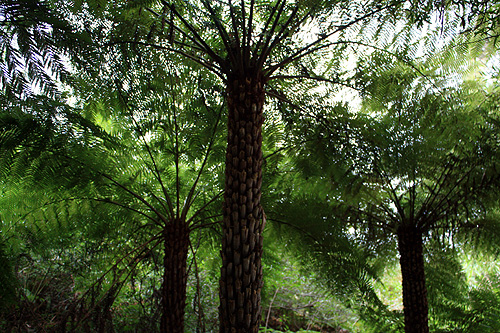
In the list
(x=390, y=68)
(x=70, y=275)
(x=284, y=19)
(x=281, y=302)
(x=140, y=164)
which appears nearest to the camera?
(x=284, y=19)

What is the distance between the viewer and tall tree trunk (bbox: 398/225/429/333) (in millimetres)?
2947

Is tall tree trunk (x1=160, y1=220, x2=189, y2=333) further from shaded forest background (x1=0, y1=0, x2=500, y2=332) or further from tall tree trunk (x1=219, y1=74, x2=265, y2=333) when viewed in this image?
tall tree trunk (x1=219, y1=74, x2=265, y2=333)

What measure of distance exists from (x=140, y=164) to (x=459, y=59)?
8.75 feet

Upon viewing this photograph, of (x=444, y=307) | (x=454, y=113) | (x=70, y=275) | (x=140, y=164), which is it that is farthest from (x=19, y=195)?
(x=444, y=307)

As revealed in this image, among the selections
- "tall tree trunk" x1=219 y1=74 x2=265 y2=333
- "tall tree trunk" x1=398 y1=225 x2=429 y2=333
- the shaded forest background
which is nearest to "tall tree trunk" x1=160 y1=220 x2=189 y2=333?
the shaded forest background

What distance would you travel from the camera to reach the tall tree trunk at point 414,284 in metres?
2.95

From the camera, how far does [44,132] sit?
1910 millimetres

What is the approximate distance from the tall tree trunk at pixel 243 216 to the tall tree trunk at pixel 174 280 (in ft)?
2.68

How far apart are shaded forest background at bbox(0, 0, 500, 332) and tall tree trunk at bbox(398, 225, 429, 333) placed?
0.04ft

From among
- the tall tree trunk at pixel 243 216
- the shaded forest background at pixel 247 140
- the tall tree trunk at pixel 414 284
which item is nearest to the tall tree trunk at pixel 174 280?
the shaded forest background at pixel 247 140

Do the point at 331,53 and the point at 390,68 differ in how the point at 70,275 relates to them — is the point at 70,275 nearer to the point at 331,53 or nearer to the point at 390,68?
the point at 331,53

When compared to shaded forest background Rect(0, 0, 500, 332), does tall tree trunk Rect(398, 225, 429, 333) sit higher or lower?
lower

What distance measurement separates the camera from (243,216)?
1.67 m

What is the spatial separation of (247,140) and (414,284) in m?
2.13
